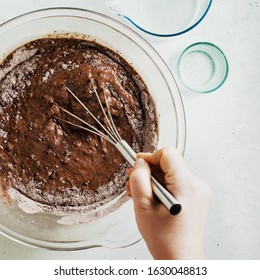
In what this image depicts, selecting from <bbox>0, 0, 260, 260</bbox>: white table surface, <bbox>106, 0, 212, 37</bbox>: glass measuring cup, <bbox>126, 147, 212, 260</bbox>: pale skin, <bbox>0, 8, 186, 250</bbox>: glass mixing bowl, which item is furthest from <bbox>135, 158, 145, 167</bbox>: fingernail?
<bbox>106, 0, 212, 37</bbox>: glass measuring cup

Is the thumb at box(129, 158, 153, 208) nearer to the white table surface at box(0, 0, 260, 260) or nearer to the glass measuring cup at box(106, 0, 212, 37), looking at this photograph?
the white table surface at box(0, 0, 260, 260)

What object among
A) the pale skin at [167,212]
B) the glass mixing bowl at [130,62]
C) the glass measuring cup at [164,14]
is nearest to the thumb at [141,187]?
the pale skin at [167,212]

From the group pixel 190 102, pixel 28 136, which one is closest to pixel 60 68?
pixel 28 136

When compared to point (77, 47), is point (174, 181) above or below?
below

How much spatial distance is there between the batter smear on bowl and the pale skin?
11.9 inches

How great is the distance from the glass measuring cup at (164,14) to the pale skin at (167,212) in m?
0.56

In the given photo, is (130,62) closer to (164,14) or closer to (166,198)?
(164,14)

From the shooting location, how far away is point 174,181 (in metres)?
1.00

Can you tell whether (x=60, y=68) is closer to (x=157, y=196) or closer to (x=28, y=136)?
(x=28, y=136)

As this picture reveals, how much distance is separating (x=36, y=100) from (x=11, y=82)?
0.10 meters

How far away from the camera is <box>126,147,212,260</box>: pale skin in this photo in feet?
3.19

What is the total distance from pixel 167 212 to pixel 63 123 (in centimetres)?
47

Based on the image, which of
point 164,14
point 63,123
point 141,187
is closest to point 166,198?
point 141,187

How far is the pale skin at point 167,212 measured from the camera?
973 millimetres
